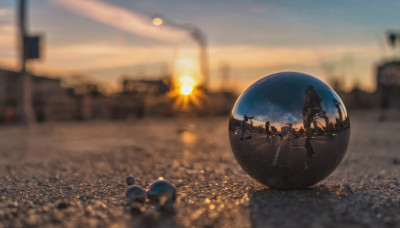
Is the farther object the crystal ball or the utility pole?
the utility pole

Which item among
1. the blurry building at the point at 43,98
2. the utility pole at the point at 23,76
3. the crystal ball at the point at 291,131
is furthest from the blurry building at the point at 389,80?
the crystal ball at the point at 291,131

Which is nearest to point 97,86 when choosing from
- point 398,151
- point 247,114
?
point 398,151

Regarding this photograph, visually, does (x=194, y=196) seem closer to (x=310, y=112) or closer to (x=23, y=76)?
(x=310, y=112)

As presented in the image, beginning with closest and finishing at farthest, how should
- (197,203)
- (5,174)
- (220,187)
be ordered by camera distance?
(197,203)
(220,187)
(5,174)

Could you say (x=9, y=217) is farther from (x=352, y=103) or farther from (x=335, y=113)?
(x=352, y=103)

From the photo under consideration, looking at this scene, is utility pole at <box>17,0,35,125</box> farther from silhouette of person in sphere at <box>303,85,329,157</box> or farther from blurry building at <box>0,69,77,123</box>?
silhouette of person in sphere at <box>303,85,329,157</box>

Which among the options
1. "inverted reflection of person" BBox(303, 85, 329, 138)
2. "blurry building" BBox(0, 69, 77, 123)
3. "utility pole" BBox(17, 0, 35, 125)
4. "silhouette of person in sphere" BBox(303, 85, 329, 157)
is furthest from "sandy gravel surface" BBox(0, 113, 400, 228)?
"blurry building" BBox(0, 69, 77, 123)

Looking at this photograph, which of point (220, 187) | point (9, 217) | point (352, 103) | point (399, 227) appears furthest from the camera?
point (352, 103)

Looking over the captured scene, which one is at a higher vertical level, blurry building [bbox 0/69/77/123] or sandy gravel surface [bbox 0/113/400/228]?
blurry building [bbox 0/69/77/123]

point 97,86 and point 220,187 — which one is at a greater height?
point 97,86
